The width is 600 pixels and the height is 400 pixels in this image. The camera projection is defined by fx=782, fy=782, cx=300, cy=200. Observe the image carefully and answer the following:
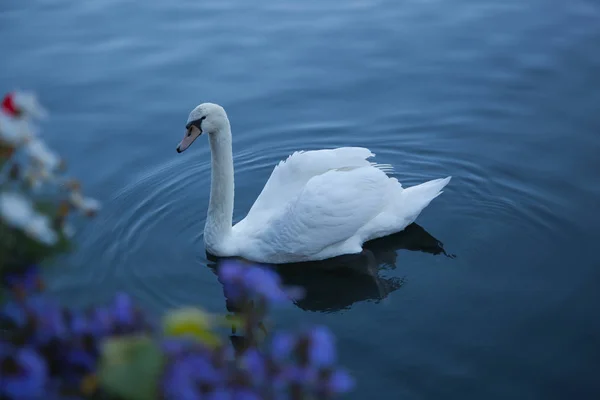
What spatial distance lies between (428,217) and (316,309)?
146 cm

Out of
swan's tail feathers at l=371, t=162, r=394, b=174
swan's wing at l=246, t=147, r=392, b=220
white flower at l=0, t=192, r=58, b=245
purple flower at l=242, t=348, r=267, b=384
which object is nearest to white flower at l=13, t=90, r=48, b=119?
white flower at l=0, t=192, r=58, b=245

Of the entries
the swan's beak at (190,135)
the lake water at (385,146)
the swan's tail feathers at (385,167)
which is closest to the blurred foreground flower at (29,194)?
the lake water at (385,146)

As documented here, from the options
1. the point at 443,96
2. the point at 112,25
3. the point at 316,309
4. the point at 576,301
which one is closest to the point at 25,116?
the point at 316,309

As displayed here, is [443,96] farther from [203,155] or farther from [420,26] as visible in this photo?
[203,155]

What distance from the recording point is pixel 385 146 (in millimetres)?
7363

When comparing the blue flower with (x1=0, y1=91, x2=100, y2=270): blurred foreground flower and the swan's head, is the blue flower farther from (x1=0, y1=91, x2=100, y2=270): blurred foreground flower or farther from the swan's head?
the swan's head

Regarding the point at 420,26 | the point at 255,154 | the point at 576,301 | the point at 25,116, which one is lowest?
the point at 576,301

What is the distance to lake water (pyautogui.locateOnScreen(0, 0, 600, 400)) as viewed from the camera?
497 cm

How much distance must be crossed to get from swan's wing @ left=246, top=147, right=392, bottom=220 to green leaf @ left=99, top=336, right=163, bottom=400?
170 inches

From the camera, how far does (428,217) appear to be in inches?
250

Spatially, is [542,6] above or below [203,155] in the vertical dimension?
above

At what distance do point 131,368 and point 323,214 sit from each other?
4.11m

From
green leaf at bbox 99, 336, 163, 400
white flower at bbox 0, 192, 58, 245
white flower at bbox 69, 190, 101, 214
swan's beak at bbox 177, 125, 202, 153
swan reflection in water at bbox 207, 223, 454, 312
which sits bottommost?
swan reflection in water at bbox 207, 223, 454, 312

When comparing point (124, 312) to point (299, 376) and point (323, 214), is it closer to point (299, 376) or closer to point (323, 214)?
point (299, 376)
